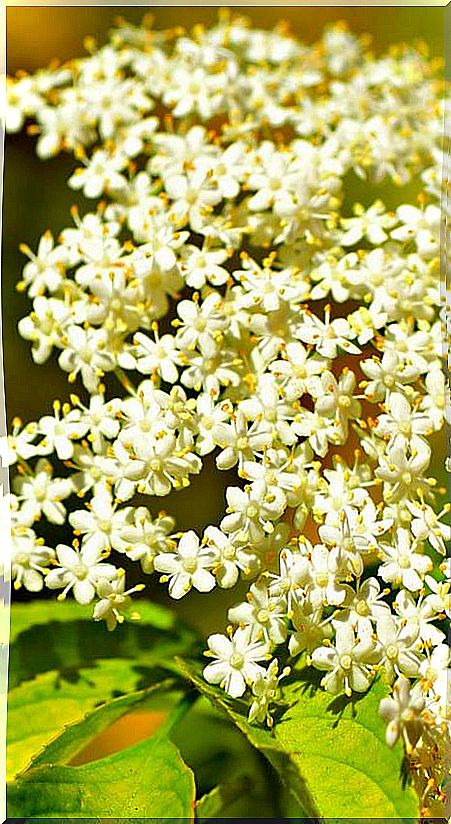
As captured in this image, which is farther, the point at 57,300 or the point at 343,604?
the point at 57,300

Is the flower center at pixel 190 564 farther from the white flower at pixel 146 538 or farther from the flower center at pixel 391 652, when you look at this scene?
the flower center at pixel 391 652

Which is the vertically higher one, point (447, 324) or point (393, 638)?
point (447, 324)

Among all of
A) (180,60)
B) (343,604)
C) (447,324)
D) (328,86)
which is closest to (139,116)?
(180,60)

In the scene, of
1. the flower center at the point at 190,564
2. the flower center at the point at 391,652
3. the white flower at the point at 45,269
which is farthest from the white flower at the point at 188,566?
the white flower at the point at 45,269

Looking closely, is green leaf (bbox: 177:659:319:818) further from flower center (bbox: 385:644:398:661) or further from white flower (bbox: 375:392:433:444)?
white flower (bbox: 375:392:433:444)

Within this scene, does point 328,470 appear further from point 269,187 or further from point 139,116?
point 139,116

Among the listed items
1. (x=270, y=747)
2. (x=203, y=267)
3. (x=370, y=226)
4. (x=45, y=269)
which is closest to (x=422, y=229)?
(x=370, y=226)

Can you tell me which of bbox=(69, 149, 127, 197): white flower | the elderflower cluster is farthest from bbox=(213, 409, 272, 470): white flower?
bbox=(69, 149, 127, 197): white flower

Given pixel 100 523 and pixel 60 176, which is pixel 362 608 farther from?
pixel 60 176
